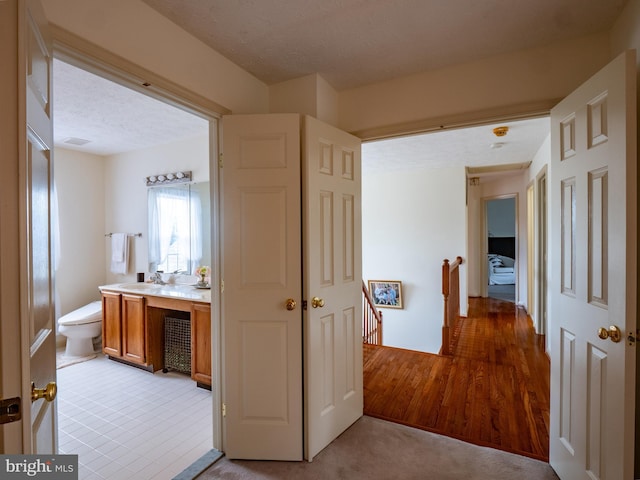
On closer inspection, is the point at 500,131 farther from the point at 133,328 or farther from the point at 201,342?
the point at 133,328

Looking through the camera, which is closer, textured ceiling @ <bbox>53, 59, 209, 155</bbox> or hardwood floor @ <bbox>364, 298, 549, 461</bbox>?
hardwood floor @ <bbox>364, 298, 549, 461</bbox>

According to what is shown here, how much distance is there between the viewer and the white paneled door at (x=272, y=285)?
192 centimetres

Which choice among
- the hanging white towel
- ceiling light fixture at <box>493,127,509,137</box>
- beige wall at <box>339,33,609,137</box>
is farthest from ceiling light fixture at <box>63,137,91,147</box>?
ceiling light fixture at <box>493,127,509,137</box>

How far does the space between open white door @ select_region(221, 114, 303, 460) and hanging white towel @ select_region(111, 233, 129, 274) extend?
9.59 ft

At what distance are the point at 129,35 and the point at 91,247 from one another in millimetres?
3751

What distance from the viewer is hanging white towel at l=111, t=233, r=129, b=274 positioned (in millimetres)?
4203

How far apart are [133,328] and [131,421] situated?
3.55 feet

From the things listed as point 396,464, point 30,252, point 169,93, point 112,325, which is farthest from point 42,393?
point 112,325

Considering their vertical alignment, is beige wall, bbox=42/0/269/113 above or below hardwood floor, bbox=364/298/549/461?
above

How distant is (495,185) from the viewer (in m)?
6.57

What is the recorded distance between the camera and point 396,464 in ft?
6.31

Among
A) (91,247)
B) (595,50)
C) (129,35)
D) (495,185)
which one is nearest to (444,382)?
(595,50)

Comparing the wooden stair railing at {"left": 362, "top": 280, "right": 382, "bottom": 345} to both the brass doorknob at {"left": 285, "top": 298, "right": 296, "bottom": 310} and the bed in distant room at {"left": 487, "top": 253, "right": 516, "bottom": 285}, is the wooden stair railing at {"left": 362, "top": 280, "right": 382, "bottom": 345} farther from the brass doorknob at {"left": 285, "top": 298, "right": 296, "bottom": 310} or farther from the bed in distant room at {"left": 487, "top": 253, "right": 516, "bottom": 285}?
the bed in distant room at {"left": 487, "top": 253, "right": 516, "bottom": 285}

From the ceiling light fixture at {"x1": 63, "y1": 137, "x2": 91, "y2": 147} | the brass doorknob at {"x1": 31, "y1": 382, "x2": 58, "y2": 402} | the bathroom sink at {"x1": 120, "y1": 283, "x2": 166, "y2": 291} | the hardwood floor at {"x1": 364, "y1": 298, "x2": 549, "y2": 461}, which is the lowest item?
the hardwood floor at {"x1": 364, "y1": 298, "x2": 549, "y2": 461}
